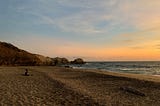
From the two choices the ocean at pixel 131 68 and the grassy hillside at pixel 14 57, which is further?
the grassy hillside at pixel 14 57

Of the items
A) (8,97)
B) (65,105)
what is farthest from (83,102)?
(8,97)

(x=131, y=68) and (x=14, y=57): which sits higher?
(x=14, y=57)

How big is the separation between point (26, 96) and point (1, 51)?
53316 millimetres

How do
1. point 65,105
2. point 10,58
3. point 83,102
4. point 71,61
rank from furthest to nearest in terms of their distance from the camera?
point 71,61
point 10,58
point 83,102
point 65,105

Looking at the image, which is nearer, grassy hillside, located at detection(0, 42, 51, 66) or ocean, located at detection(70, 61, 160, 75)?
ocean, located at detection(70, 61, 160, 75)

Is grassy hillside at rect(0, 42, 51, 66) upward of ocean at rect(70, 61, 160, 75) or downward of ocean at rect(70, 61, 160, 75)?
upward

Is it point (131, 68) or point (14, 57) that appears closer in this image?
point (14, 57)

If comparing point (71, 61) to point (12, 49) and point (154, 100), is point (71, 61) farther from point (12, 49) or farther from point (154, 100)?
point (154, 100)

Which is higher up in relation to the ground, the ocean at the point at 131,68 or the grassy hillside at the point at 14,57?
the grassy hillside at the point at 14,57

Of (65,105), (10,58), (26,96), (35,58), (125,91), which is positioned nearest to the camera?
(65,105)

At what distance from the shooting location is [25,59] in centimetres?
6450

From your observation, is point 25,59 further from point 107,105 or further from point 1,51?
point 107,105

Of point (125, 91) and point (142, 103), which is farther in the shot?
point (125, 91)

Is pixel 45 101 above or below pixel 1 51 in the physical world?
below
